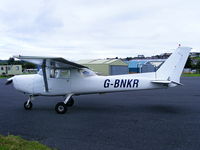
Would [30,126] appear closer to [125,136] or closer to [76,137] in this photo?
[76,137]

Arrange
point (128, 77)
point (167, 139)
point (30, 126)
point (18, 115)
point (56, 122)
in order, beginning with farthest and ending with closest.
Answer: point (128, 77), point (18, 115), point (56, 122), point (30, 126), point (167, 139)

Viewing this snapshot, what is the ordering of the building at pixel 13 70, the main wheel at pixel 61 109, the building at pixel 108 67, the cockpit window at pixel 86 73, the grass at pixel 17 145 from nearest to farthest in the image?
the grass at pixel 17 145 → the main wheel at pixel 61 109 → the cockpit window at pixel 86 73 → the building at pixel 108 67 → the building at pixel 13 70

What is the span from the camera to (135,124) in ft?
17.5

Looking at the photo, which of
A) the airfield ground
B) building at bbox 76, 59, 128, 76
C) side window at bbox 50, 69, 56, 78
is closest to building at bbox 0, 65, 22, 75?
building at bbox 76, 59, 128, 76

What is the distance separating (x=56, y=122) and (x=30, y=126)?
0.75 metres

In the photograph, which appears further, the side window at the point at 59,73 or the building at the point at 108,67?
the building at the point at 108,67

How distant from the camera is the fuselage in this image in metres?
7.02

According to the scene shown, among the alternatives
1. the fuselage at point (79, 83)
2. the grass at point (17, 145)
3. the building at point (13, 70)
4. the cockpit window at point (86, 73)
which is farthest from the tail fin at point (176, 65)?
the building at point (13, 70)

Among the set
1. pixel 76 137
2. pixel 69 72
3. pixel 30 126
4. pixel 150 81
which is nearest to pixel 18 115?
pixel 30 126

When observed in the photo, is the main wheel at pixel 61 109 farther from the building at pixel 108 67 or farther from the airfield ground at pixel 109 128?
the building at pixel 108 67

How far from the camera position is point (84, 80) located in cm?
728

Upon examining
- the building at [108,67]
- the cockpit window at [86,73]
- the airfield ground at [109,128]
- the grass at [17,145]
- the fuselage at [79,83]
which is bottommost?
the airfield ground at [109,128]

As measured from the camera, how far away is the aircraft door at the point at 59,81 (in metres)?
7.25

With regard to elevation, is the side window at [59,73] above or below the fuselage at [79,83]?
above
